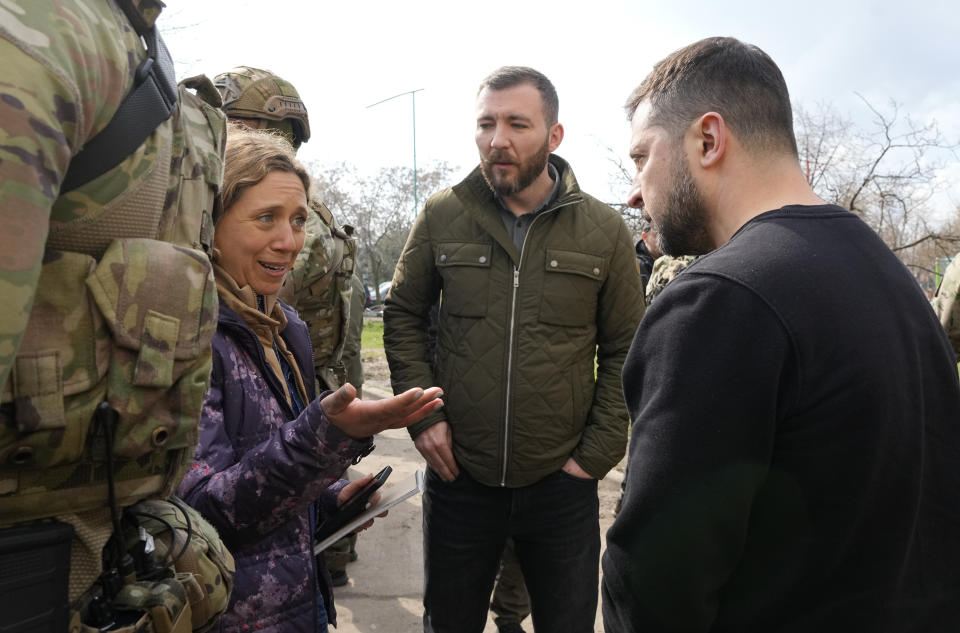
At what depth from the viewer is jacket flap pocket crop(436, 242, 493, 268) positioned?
2746mm

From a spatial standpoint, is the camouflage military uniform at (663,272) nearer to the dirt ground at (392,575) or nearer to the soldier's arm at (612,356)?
the dirt ground at (392,575)

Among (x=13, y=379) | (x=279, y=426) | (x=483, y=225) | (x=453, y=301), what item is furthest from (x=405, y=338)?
(x=13, y=379)

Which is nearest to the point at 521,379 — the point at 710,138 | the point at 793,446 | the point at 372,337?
the point at 710,138

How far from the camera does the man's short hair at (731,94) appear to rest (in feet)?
4.80

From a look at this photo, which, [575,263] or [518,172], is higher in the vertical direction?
[518,172]

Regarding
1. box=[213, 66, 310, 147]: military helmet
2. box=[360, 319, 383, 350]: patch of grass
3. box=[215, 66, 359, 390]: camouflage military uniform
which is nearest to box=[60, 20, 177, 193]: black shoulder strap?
box=[215, 66, 359, 390]: camouflage military uniform

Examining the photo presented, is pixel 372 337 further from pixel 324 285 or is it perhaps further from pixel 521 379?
pixel 521 379

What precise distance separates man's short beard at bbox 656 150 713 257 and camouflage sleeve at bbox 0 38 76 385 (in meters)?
1.19

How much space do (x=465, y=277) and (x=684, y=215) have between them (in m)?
1.32

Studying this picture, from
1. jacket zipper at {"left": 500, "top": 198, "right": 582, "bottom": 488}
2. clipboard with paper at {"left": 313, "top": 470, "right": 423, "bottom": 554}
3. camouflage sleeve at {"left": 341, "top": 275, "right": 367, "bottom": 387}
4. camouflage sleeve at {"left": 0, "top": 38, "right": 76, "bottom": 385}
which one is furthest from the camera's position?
camouflage sleeve at {"left": 341, "top": 275, "right": 367, "bottom": 387}

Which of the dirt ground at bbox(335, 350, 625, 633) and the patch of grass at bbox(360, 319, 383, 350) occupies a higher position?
the dirt ground at bbox(335, 350, 625, 633)

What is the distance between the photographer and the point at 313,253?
351 centimetres

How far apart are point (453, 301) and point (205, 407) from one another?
4.10ft

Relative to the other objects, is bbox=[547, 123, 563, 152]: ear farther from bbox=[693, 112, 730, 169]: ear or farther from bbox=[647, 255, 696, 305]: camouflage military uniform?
bbox=[647, 255, 696, 305]: camouflage military uniform
